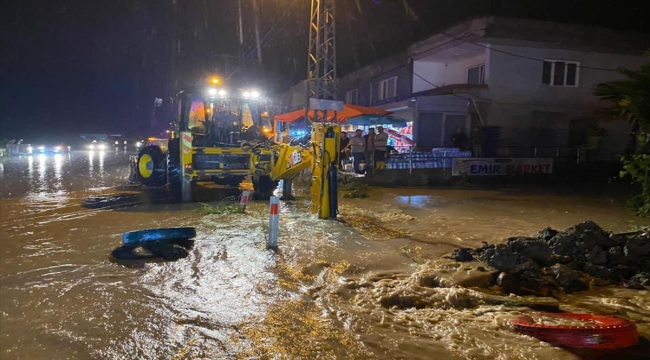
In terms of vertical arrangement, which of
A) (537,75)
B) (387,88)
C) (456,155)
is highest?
(387,88)

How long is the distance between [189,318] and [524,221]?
762 cm

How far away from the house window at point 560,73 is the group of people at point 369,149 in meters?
10.2

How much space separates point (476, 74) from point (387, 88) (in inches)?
258

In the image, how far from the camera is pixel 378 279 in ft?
18.7

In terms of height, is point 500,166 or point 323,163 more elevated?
point 323,163

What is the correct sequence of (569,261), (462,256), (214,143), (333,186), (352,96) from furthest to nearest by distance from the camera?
(352,96), (214,143), (333,186), (462,256), (569,261)

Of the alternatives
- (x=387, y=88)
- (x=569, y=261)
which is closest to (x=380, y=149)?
(x=569, y=261)

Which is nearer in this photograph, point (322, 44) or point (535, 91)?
point (322, 44)

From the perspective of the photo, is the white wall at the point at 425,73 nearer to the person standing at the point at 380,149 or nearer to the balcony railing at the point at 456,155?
the balcony railing at the point at 456,155

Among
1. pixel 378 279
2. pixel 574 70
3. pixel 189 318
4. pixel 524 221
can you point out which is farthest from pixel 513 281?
pixel 574 70

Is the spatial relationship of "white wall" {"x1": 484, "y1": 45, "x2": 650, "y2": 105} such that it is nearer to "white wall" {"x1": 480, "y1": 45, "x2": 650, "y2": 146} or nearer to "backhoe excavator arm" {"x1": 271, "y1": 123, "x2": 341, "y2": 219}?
"white wall" {"x1": 480, "y1": 45, "x2": 650, "y2": 146}

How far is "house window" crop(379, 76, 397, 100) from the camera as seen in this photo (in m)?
27.5

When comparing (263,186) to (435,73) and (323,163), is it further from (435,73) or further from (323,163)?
(435,73)

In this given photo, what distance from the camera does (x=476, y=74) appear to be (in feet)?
75.6
